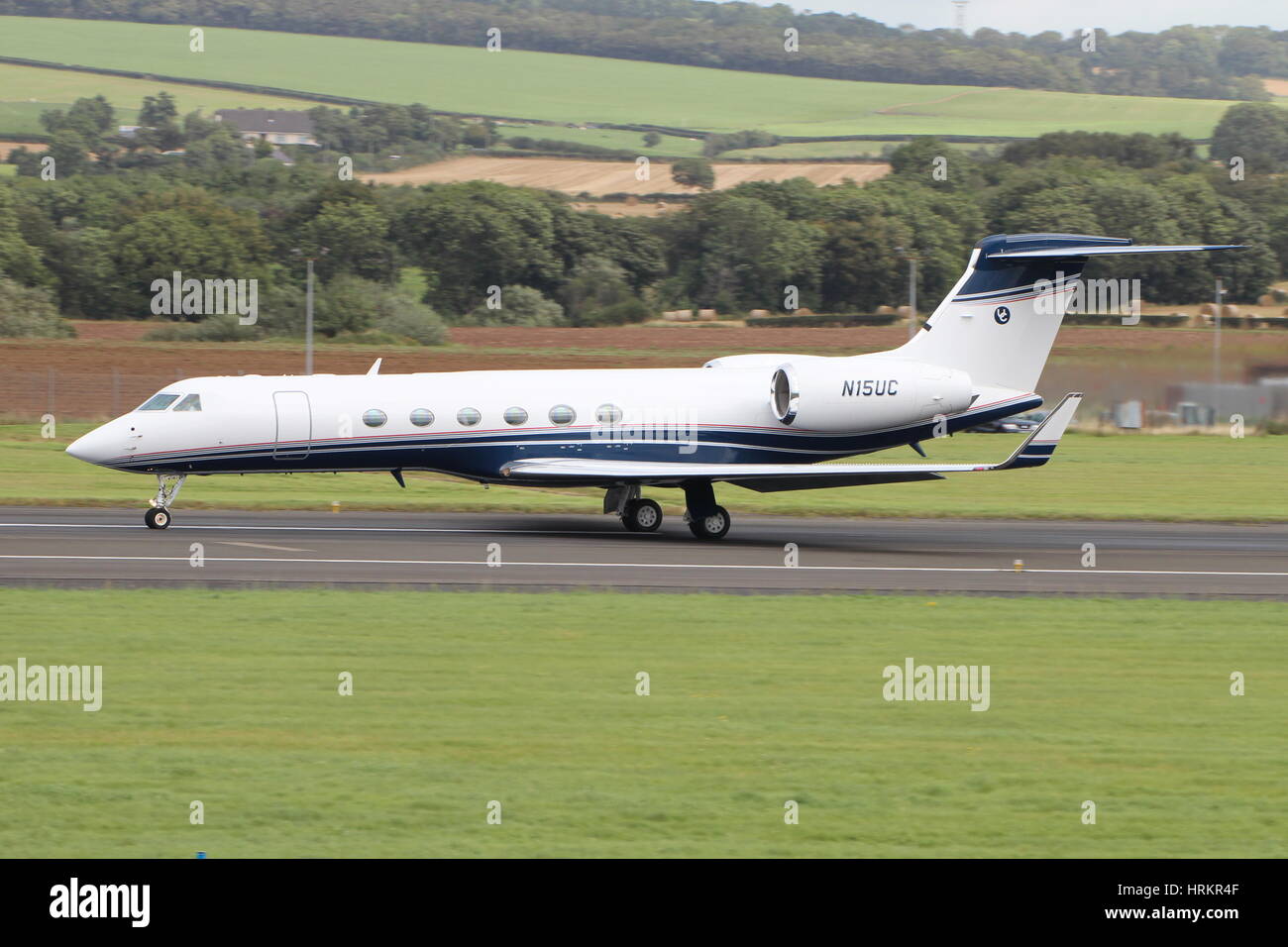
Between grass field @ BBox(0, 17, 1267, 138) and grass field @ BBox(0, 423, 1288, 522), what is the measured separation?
125245 millimetres

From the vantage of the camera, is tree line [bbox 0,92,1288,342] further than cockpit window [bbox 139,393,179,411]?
Yes

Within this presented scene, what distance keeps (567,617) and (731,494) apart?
1775cm

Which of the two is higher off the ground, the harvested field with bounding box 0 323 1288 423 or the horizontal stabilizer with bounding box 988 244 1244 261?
the horizontal stabilizer with bounding box 988 244 1244 261

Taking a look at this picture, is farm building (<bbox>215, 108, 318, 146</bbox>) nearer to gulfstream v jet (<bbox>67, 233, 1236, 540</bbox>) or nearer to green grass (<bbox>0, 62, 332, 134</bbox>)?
green grass (<bbox>0, 62, 332, 134</bbox>)

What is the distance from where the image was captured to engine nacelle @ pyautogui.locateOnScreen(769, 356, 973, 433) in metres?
29.0

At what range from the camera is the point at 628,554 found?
26.1m

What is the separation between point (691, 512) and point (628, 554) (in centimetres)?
323

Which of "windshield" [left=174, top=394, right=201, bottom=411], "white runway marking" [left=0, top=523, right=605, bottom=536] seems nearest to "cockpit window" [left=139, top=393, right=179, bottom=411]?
"windshield" [left=174, top=394, right=201, bottom=411]

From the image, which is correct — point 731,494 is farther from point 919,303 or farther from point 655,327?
point 919,303

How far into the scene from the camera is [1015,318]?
99.3ft

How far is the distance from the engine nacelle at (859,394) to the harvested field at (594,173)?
9110 cm

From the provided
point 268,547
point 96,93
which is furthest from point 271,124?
point 268,547

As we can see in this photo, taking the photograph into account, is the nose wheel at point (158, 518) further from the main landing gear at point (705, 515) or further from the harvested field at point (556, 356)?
the harvested field at point (556, 356)

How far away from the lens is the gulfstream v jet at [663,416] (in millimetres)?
27312
